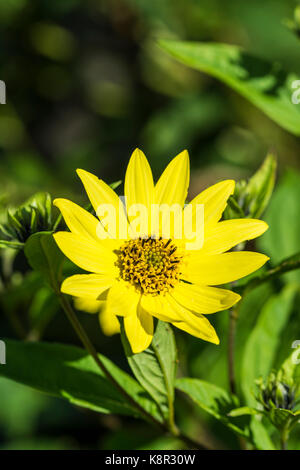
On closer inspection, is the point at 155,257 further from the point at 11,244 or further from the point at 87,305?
the point at 87,305

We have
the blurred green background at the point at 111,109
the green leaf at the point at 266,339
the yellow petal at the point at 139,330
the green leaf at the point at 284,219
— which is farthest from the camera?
the blurred green background at the point at 111,109

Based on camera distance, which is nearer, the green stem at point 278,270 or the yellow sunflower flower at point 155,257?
the yellow sunflower flower at point 155,257

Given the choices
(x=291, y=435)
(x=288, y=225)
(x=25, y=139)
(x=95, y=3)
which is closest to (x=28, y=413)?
(x=291, y=435)

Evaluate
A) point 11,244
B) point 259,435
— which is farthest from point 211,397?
point 11,244

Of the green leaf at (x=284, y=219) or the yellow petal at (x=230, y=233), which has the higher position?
the yellow petal at (x=230, y=233)

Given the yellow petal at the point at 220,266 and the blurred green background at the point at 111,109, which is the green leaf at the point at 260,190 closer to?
the yellow petal at the point at 220,266

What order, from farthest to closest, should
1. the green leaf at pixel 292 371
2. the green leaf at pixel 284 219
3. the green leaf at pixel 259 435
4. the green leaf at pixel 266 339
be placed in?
the green leaf at pixel 284 219
the green leaf at pixel 266 339
the green leaf at pixel 259 435
the green leaf at pixel 292 371

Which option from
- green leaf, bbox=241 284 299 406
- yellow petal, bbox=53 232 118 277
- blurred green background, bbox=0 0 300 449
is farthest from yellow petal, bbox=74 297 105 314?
yellow petal, bbox=53 232 118 277

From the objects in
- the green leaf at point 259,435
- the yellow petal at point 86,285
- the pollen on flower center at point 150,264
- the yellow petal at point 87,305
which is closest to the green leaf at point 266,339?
the green leaf at point 259,435
